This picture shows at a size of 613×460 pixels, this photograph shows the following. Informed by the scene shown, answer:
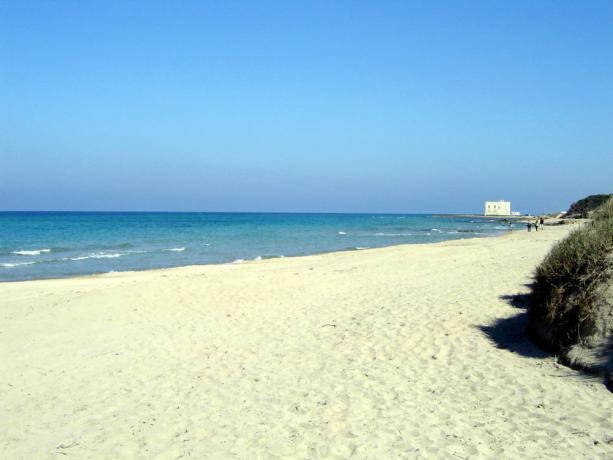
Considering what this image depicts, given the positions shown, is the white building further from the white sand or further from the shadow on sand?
the shadow on sand

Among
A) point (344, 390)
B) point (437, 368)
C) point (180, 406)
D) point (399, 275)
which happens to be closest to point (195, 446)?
point (180, 406)

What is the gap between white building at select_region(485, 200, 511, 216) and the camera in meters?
141

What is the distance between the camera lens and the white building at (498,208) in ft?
463

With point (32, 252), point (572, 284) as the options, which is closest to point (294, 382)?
point (572, 284)

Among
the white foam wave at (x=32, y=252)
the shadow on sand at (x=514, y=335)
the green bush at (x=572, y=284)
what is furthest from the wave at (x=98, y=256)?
the green bush at (x=572, y=284)

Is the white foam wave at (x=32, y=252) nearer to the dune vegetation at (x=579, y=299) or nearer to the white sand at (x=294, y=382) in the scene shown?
the white sand at (x=294, y=382)

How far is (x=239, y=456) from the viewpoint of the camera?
4.50 meters

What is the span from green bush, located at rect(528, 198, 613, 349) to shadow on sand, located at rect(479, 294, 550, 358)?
207mm

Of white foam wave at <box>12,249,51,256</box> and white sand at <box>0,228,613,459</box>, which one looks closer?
white sand at <box>0,228,613,459</box>

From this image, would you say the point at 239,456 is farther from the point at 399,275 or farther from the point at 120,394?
Answer: the point at 399,275

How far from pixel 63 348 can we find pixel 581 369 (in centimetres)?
773

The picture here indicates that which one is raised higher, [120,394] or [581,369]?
[581,369]

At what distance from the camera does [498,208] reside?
143 metres

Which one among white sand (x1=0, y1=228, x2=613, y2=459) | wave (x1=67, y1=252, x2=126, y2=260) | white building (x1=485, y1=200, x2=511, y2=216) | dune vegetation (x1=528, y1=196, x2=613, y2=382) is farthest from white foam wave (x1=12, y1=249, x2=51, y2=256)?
white building (x1=485, y1=200, x2=511, y2=216)
